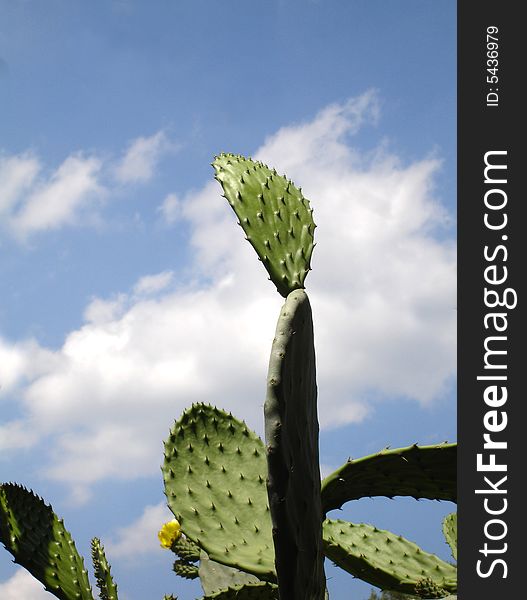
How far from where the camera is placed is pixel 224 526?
2.54m

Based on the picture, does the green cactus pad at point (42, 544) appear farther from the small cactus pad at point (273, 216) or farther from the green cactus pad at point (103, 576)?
the small cactus pad at point (273, 216)

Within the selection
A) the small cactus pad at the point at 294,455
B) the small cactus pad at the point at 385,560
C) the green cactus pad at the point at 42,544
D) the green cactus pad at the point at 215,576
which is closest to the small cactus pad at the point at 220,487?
the small cactus pad at the point at 385,560

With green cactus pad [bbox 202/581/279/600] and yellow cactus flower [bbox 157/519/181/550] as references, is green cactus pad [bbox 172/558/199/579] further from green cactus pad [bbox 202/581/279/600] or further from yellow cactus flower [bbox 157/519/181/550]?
green cactus pad [bbox 202/581/279/600]

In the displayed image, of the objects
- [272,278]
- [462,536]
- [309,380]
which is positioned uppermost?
[272,278]

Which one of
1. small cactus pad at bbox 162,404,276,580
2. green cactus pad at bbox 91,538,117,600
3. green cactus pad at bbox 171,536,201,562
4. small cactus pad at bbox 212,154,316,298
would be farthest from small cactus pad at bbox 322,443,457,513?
green cactus pad at bbox 171,536,201,562

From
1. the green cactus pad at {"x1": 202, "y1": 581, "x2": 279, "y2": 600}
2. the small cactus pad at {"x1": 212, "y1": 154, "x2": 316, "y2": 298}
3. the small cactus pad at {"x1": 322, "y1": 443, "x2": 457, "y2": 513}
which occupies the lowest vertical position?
the green cactus pad at {"x1": 202, "y1": 581, "x2": 279, "y2": 600}

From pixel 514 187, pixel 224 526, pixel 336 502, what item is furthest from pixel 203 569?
pixel 514 187

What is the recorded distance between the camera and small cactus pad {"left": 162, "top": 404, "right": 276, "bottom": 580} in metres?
2.48

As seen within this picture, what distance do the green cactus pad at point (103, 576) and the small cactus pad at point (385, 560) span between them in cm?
66

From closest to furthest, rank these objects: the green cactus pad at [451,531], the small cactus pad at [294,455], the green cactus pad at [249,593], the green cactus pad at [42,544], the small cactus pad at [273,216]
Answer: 1. the small cactus pad at [294,455]
2. the small cactus pad at [273,216]
3. the green cactus pad at [249,593]
4. the green cactus pad at [42,544]
5. the green cactus pad at [451,531]

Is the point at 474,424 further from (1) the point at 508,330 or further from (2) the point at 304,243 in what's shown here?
(2) the point at 304,243

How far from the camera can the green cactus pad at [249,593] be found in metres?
2.45

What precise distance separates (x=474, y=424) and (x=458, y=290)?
349mm

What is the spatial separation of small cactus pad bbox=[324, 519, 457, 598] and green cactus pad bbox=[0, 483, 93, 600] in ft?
2.45
